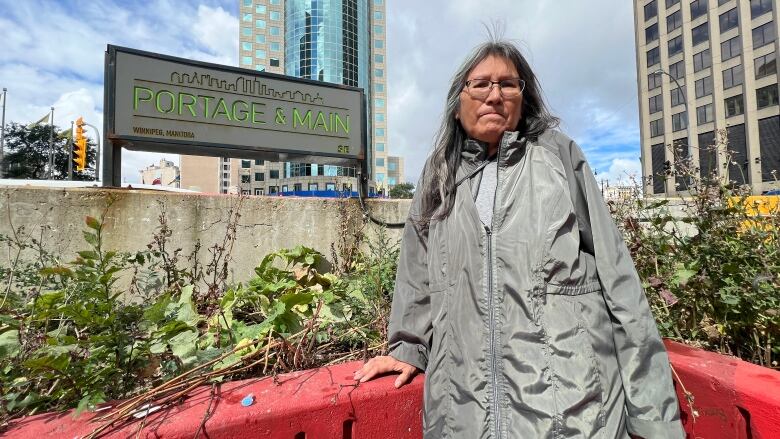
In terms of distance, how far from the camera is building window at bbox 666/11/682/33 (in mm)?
44688

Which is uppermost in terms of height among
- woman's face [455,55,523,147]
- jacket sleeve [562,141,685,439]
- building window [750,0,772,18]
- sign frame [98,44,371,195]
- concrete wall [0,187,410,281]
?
building window [750,0,772,18]

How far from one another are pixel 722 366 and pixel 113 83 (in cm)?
451

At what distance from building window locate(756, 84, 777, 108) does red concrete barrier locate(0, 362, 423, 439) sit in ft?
171

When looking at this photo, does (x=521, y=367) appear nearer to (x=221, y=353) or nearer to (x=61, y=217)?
(x=221, y=353)

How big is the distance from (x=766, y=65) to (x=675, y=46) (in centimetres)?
1024

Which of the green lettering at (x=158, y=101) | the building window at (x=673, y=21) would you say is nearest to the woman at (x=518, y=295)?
the green lettering at (x=158, y=101)

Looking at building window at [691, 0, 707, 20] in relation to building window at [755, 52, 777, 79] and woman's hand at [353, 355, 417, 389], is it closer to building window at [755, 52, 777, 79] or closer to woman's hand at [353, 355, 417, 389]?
building window at [755, 52, 777, 79]

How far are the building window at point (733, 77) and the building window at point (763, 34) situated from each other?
7.66ft

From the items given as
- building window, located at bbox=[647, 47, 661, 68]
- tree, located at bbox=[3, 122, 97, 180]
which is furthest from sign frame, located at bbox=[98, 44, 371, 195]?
building window, located at bbox=[647, 47, 661, 68]

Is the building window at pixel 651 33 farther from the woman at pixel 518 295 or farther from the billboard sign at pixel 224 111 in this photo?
the woman at pixel 518 295

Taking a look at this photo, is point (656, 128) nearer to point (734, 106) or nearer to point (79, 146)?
point (734, 106)

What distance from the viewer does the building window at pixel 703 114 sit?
4262 cm

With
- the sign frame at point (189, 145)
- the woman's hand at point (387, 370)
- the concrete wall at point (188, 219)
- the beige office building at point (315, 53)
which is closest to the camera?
the woman's hand at point (387, 370)

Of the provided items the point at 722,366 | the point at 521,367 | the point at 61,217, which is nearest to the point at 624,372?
the point at 521,367
